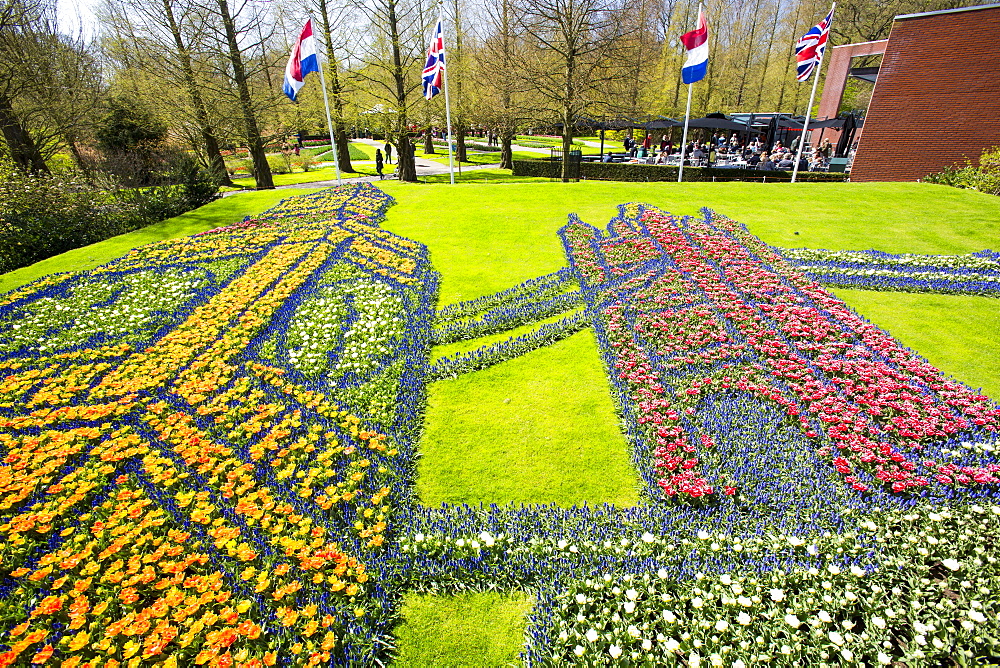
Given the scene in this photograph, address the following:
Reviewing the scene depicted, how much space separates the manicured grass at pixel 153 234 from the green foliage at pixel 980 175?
23.4 metres

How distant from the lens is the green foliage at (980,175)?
49.2ft

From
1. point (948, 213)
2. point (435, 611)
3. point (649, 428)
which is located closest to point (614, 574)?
point (435, 611)

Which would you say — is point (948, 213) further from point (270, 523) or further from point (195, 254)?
point (195, 254)

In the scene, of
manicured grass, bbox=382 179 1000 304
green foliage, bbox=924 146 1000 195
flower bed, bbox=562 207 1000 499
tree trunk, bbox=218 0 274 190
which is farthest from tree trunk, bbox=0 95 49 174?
green foliage, bbox=924 146 1000 195

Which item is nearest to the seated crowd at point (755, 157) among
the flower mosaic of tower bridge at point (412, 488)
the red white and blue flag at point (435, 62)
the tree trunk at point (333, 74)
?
the red white and blue flag at point (435, 62)

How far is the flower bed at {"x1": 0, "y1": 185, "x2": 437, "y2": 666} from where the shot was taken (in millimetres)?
3066

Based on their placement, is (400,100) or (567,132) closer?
(400,100)

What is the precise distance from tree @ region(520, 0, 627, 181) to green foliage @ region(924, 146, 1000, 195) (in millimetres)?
13053

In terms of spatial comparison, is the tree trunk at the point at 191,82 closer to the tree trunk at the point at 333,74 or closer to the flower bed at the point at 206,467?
the tree trunk at the point at 333,74

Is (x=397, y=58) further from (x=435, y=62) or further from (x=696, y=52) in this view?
(x=696, y=52)

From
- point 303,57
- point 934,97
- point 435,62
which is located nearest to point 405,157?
point 435,62

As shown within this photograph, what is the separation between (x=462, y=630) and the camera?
3.21 metres

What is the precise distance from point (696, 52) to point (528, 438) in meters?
15.4

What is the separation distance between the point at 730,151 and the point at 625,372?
1191 inches
